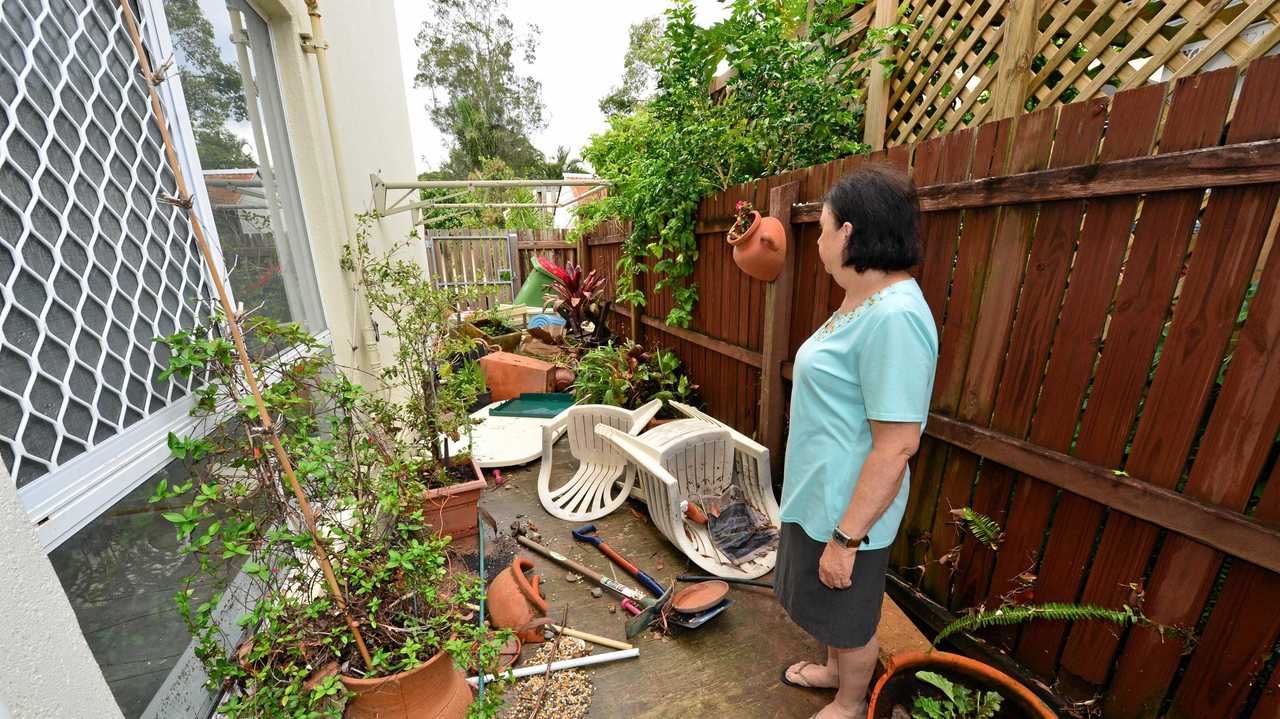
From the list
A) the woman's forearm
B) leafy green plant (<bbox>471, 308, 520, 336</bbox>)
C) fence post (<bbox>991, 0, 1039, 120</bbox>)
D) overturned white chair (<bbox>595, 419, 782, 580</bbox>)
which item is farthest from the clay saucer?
leafy green plant (<bbox>471, 308, 520, 336</bbox>)

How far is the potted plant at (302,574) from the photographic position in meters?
1.19

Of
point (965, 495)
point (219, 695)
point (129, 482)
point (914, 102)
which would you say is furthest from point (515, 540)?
point (914, 102)

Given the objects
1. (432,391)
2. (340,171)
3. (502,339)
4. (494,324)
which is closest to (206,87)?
(340,171)

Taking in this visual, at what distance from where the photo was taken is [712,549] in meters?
2.49

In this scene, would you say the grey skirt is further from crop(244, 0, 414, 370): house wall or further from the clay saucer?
crop(244, 0, 414, 370): house wall

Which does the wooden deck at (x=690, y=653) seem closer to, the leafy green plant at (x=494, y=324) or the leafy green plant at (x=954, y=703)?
the leafy green plant at (x=954, y=703)

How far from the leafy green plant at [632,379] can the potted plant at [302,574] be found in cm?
218

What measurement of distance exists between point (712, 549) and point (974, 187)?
2.08m

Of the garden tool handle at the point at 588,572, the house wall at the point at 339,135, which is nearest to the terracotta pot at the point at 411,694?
the garden tool handle at the point at 588,572

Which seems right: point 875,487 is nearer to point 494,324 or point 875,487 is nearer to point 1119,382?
point 1119,382

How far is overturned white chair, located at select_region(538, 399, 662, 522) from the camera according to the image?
3.02 metres

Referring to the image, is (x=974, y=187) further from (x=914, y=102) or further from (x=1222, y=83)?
(x=914, y=102)

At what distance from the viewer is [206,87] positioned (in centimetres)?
176

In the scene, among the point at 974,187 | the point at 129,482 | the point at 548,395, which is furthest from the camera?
the point at 548,395
